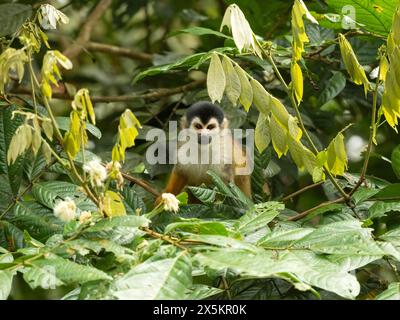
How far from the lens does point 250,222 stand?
216 centimetres

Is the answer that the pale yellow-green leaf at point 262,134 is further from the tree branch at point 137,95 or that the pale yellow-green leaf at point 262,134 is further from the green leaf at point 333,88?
the tree branch at point 137,95

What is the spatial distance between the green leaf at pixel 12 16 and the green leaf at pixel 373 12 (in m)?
1.49

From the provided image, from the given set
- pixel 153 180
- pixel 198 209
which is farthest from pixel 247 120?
pixel 198 209

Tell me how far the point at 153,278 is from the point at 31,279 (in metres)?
0.31

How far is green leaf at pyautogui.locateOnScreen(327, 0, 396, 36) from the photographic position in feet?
9.38

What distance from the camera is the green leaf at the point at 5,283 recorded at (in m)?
1.70

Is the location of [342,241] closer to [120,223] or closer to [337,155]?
[337,155]

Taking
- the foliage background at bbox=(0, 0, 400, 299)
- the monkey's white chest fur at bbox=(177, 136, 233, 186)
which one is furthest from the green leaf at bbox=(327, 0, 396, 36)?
the monkey's white chest fur at bbox=(177, 136, 233, 186)

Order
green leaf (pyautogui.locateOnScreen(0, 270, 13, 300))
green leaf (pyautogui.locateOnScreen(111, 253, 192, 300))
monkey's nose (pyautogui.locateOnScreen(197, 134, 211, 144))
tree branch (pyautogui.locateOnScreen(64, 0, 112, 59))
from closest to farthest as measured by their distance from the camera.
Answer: green leaf (pyautogui.locateOnScreen(111, 253, 192, 300))
green leaf (pyautogui.locateOnScreen(0, 270, 13, 300))
monkey's nose (pyautogui.locateOnScreen(197, 134, 211, 144))
tree branch (pyautogui.locateOnScreen(64, 0, 112, 59))

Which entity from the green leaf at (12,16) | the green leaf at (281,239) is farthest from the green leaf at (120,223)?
the green leaf at (12,16)

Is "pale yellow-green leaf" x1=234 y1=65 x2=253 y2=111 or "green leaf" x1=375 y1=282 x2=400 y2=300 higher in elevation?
"pale yellow-green leaf" x1=234 y1=65 x2=253 y2=111

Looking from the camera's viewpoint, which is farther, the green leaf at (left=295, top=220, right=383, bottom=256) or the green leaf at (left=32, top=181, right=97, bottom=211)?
the green leaf at (left=32, top=181, right=97, bottom=211)

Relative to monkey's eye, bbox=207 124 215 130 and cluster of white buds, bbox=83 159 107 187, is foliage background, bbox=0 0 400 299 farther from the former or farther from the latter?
cluster of white buds, bbox=83 159 107 187

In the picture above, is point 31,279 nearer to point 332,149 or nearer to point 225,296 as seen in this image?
point 225,296
